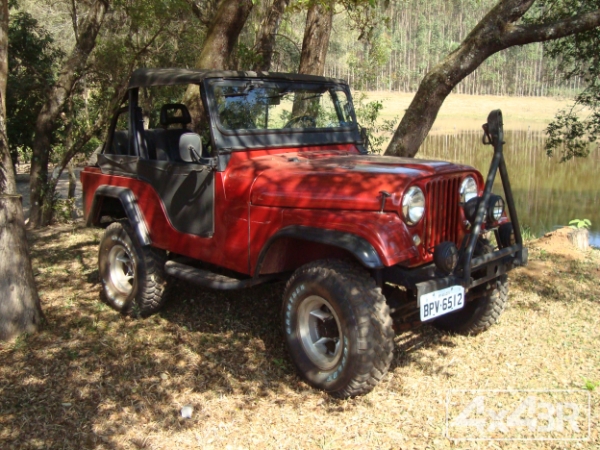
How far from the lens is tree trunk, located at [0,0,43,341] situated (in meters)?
4.27

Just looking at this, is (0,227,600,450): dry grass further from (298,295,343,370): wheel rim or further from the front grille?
the front grille

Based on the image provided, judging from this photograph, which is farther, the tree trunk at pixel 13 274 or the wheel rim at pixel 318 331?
the tree trunk at pixel 13 274

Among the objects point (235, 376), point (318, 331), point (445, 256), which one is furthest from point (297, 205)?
point (235, 376)

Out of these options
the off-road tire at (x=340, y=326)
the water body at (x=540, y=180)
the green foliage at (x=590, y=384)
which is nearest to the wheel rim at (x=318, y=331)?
the off-road tire at (x=340, y=326)

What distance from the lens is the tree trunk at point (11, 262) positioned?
427 centimetres

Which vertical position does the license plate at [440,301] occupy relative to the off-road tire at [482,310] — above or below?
above

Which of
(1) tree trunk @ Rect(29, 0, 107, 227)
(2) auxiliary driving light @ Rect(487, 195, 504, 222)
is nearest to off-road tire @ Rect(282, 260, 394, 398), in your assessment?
(2) auxiliary driving light @ Rect(487, 195, 504, 222)

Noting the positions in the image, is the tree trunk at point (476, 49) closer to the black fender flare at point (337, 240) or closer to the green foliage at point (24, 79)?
the black fender flare at point (337, 240)

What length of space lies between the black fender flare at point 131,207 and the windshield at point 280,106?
1.22 meters

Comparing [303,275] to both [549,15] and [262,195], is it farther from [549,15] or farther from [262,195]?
[549,15]

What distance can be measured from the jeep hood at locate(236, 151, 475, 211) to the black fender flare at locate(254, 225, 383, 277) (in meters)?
0.18

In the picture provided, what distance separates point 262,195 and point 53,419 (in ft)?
6.40

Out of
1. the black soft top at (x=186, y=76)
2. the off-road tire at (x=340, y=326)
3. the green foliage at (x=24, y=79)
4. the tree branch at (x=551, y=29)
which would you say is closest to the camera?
the off-road tire at (x=340, y=326)

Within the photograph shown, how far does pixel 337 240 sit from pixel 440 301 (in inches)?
29.1
